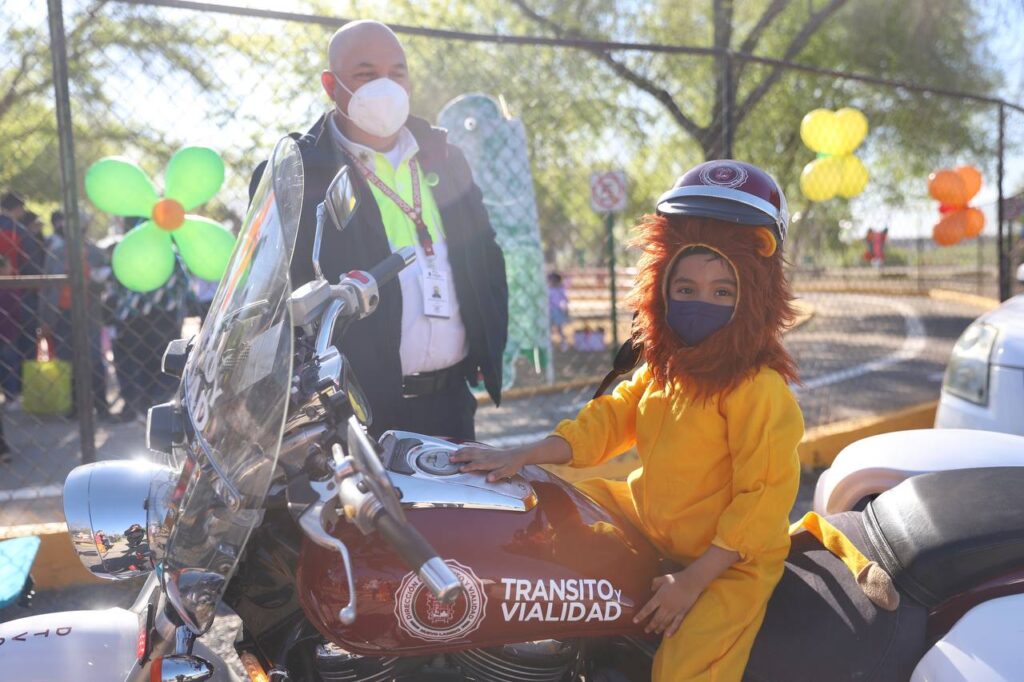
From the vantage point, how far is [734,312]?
1763mm

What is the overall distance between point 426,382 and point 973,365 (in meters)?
2.64

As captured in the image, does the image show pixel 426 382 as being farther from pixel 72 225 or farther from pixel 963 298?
pixel 963 298

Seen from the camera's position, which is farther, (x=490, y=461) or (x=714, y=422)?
(x=714, y=422)

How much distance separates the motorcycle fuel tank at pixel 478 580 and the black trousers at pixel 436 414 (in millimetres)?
1081

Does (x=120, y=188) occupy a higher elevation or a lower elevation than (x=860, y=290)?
higher

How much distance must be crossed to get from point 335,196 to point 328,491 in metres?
0.49

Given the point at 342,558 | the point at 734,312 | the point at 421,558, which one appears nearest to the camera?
the point at 421,558

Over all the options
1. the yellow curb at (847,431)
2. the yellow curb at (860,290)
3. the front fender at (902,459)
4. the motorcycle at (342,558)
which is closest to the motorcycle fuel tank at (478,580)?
the motorcycle at (342,558)

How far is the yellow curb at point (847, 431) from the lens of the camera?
521cm

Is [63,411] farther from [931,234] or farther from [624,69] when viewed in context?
[931,234]

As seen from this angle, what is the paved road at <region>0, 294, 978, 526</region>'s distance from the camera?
5.77 metres

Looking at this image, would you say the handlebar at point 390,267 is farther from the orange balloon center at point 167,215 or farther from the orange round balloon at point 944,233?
the orange round balloon at point 944,233

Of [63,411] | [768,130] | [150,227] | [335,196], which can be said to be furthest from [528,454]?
[768,130]

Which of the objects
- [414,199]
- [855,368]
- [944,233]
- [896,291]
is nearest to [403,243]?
[414,199]
